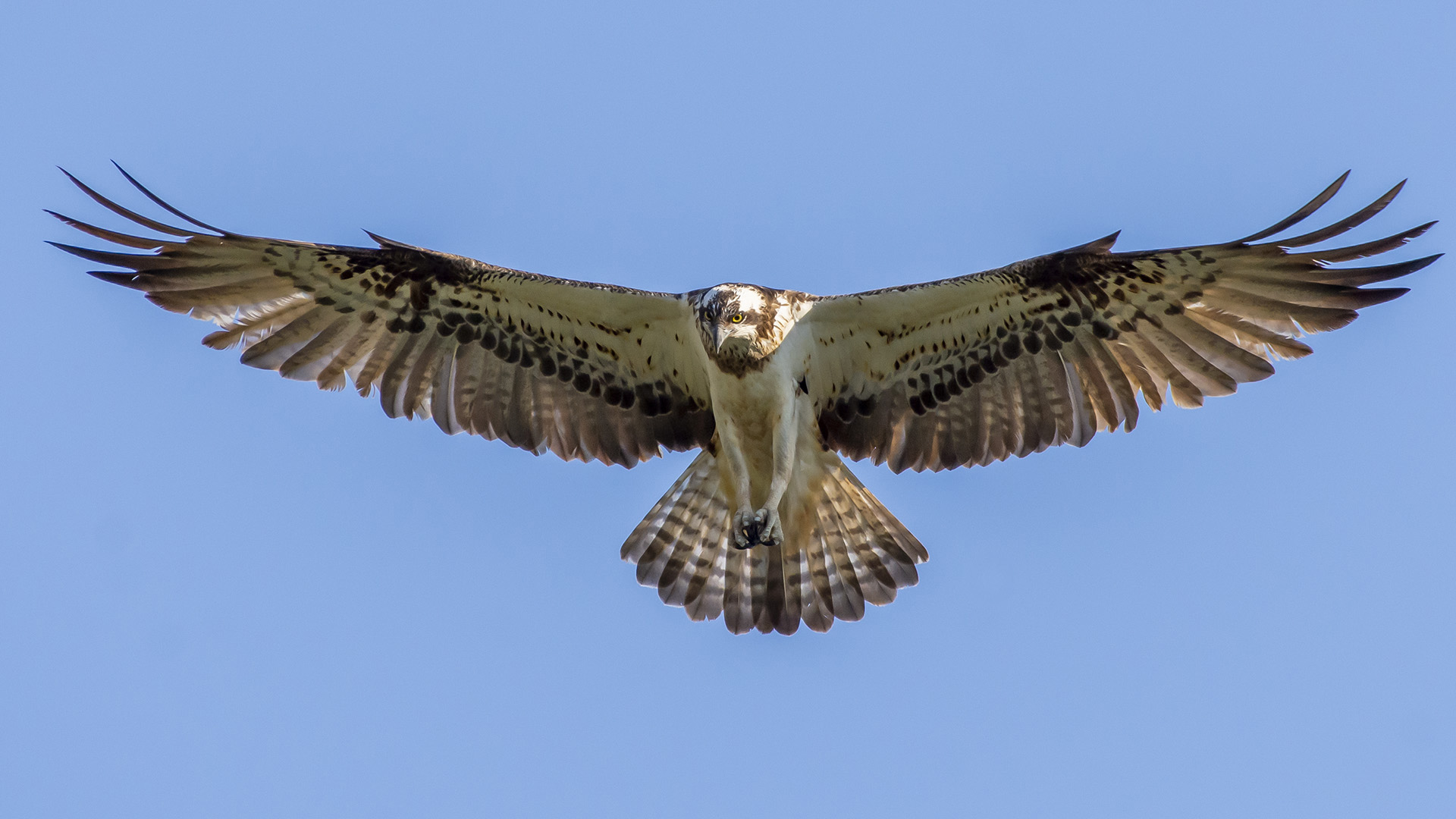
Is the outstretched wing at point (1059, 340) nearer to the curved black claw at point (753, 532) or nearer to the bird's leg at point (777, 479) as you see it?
the bird's leg at point (777, 479)

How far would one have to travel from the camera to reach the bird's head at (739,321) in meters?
8.54

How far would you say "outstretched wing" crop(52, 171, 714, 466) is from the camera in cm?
897

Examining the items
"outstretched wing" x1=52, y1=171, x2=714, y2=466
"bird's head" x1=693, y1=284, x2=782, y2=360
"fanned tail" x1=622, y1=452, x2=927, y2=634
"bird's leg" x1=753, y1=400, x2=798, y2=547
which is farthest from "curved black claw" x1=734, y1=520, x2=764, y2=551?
"bird's head" x1=693, y1=284, x2=782, y2=360

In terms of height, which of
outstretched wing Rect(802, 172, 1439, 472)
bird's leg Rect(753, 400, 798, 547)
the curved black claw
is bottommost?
the curved black claw

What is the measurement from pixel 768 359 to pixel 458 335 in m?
2.17

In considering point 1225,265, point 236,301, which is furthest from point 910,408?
point 236,301

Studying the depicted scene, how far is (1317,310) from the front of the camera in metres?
8.40

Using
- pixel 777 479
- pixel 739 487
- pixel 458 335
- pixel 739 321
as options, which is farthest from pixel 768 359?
pixel 458 335

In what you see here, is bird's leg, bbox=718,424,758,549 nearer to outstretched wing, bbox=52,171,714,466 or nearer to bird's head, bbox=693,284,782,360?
outstretched wing, bbox=52,171,714,466

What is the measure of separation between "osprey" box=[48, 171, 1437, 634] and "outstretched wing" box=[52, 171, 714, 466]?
2cm

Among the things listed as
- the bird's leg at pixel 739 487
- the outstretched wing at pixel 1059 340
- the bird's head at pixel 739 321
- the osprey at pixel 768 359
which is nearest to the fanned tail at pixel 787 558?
the osprey at pixel 768 359

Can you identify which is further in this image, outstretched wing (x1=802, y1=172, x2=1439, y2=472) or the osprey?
the osprey

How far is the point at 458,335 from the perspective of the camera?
31.0 feet

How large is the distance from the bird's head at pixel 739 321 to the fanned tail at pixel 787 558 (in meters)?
1.35
